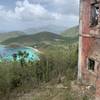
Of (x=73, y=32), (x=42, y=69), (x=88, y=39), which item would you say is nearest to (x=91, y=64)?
(x=88, y=39)

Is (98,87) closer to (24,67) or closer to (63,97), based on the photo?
(63,97)

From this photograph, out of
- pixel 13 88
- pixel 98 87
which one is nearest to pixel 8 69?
pixel 13 88

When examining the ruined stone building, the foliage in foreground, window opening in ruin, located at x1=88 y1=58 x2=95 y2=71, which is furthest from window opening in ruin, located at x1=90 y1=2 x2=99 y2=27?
the foliage in foreground

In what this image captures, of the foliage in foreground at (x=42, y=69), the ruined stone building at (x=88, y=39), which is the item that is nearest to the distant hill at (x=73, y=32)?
the foliage in foreground at (x=42, y=69)

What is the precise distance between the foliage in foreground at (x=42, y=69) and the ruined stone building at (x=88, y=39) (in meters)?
2.37

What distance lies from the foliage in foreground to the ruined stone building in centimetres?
237

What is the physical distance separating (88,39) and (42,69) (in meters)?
6.89

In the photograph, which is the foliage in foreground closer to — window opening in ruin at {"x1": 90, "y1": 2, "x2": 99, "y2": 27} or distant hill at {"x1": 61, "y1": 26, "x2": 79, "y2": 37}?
distant hill at {"x1": 61, "y1": 26, "x2": 79, "y2": 37}

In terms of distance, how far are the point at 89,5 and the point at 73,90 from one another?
5.79 meters

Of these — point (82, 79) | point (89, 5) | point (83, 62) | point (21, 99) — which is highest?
point (89, 5)

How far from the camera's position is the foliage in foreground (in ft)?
72.8

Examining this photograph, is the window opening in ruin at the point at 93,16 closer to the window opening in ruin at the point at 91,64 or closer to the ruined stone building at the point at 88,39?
the ruined stone building at the point at 88,39

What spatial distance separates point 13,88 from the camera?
23312 millimetres

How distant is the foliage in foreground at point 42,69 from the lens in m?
22.2
